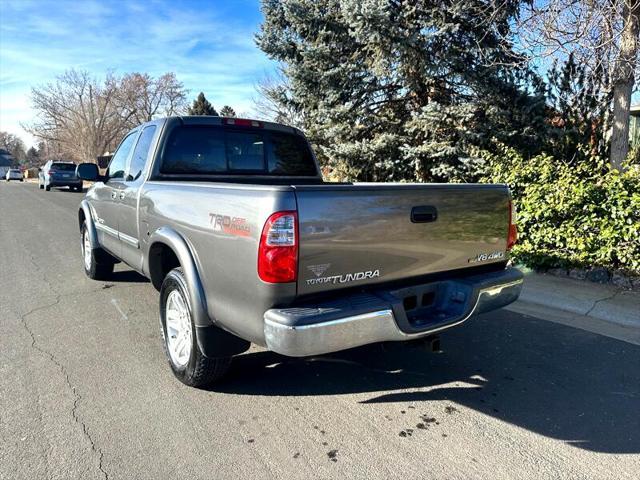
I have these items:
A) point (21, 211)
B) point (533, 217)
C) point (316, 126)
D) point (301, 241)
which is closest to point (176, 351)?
point (301, 241)

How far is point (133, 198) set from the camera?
4258mm

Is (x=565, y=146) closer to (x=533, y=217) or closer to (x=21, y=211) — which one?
(x=533, y=217)

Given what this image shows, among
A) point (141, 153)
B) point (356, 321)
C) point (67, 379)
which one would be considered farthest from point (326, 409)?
point (141, 153)

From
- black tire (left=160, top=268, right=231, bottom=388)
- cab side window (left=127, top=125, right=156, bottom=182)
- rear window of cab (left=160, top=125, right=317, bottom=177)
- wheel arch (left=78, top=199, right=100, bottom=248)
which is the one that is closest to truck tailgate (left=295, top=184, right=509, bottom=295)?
black tire (left=160, top=268, right=231, bottom=388)

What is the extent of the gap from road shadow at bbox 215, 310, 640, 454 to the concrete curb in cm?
74

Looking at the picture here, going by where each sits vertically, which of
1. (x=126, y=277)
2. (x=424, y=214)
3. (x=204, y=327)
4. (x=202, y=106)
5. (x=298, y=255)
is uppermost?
(x=202, y=106)

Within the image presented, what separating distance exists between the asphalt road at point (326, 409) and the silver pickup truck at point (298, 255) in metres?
0.45

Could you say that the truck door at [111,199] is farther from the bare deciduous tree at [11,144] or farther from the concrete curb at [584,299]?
the bare deciduous tree at [11,144]

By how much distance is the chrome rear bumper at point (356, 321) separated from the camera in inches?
97.2

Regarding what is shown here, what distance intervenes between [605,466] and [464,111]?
6.90 metres

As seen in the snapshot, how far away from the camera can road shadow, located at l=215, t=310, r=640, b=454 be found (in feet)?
9.89

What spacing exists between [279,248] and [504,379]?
2255 millimetres

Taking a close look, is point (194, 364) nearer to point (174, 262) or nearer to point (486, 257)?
point (174, 262)

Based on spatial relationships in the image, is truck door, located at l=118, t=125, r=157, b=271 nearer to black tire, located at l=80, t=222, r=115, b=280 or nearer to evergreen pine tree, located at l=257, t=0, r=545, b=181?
black tire, located at l=80, t=222, r=115, b=280
